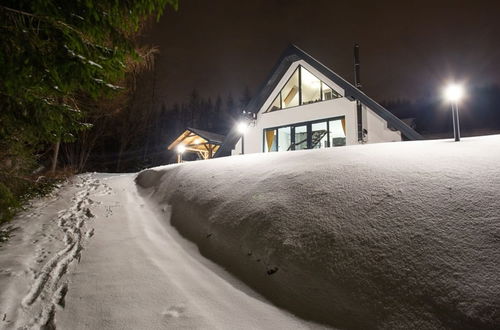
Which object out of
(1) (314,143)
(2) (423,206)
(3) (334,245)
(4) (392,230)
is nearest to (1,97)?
(3) (334,245)

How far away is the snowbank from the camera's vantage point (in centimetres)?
181

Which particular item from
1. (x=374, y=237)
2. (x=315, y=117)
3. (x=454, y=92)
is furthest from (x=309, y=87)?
(x=374, y=237)

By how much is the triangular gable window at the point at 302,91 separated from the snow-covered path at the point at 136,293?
10082 mm

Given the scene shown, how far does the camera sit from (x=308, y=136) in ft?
38.5

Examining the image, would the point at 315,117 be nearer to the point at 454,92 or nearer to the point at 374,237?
the point at 454,92

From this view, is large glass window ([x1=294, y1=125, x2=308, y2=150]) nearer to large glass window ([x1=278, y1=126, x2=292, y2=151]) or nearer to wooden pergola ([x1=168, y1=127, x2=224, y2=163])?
large glass window ([x1=278, y1=126, x2=292, y2=151])

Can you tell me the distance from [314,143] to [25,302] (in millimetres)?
10941

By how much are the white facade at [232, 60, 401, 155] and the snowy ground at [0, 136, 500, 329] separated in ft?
20.1

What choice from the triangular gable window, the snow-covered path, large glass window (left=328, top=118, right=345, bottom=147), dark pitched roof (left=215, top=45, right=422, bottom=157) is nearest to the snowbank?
the snow-covered path

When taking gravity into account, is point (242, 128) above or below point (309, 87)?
below

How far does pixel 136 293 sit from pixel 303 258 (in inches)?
70.4

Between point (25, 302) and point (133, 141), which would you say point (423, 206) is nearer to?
point (25, 302)

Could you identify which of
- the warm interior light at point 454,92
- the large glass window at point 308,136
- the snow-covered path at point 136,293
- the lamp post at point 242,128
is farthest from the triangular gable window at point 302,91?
the snow-covered path at point 136,293

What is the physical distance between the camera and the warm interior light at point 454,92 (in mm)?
4587
